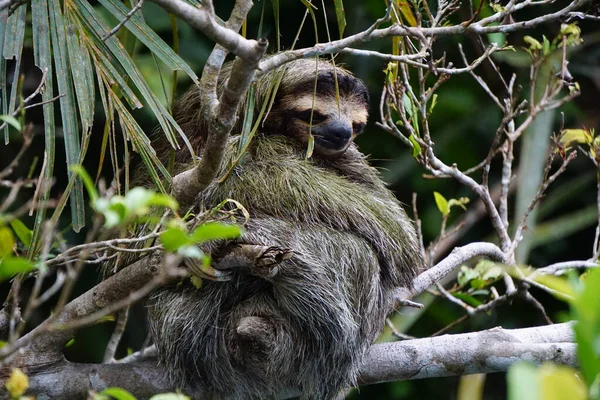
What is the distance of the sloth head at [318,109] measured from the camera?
15.0 ft

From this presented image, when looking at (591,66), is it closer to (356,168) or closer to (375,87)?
(375,87)

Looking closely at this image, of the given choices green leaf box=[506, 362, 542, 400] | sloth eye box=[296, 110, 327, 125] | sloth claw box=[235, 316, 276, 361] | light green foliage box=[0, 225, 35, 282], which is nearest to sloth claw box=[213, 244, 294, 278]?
sloth claw box=[235, 316, 276, 361]

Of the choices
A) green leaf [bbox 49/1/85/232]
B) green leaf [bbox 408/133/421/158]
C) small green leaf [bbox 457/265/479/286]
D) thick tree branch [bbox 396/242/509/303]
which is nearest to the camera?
green leaf [bbox 49/1/85/232]

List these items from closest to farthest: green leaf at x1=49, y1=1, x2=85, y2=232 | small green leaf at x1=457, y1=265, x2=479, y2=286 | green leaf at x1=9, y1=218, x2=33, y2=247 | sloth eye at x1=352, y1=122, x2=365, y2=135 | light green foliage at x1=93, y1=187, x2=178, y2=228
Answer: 1. light green foliage at x1=93, y1=187, x2=178, y2=228
2. green leaf at x1=49, y1=1, x2=85, y2=232
3. green leaf at x1=9, y1=218, x2=33, y2=247
4. sloth eye at x1=352, y1=122, x2=365, y2=135
5. small green leaf at x1=457, y1=265, x2=479, y2=286

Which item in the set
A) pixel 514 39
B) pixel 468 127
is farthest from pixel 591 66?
pixel 468 127

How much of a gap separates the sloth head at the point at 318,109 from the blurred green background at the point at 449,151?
259cm

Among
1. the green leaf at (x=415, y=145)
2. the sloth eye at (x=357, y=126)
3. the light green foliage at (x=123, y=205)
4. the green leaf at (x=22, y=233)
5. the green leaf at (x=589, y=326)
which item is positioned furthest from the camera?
the sloth eye at (x=357, y=126)

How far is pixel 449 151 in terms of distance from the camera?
8.59m

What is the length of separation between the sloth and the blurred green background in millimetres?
3096

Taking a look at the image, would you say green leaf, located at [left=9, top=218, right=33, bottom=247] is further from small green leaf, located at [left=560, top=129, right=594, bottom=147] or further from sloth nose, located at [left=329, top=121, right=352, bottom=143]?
small green leaf, located at [left=560, top=129, right=594, bottom=147]

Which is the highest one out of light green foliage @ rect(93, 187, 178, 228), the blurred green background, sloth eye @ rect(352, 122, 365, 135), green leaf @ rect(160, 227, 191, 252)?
light green foliage @ rect(93, 187, 178, 228)

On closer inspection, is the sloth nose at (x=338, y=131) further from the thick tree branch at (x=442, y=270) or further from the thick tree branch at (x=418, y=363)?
the thick tree branch at (x=418, y=363)

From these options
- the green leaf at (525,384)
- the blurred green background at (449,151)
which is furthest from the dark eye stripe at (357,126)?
the green leaf at (525,384)

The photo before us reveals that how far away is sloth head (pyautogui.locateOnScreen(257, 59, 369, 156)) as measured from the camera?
4570 millimetres
